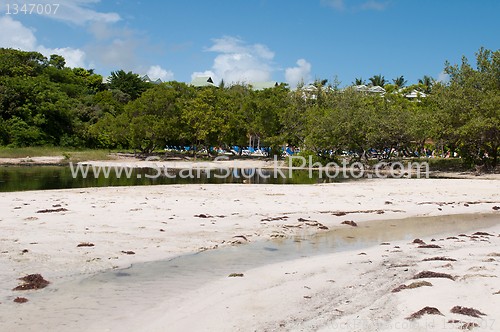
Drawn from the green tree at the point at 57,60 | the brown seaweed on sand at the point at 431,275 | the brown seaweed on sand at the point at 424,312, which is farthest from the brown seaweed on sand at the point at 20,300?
the green tree at the point at 57,60

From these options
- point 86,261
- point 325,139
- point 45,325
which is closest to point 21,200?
point 86,261

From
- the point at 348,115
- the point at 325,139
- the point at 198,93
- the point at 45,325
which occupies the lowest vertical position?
the point at 45,325

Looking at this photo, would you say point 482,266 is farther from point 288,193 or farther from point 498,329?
point 288,193

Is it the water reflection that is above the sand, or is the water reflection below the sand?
above

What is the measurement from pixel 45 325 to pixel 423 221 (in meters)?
10.1

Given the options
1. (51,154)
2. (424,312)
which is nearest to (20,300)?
(424,312)

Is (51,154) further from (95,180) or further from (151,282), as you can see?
(151,282)

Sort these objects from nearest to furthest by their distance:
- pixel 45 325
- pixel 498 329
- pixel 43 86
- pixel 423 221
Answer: pixel 498 329 → pixel 45 325 → pixel 423 221 → pixel 43 86

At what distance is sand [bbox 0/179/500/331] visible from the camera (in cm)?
402

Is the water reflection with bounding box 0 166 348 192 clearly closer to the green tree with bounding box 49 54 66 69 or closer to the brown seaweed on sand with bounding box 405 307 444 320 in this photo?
the brown seaweed on sand with bounding box 405 307 444 320

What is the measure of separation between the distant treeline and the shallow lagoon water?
22689mm

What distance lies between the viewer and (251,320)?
4031 millimetres

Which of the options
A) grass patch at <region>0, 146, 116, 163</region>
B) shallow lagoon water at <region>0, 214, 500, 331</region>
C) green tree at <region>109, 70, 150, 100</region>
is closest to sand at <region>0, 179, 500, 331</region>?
shallow lagoon water at <region>0, 214, 500, 331</region>

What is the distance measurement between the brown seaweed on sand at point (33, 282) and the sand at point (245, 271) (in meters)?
0.10
